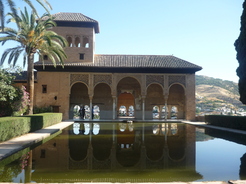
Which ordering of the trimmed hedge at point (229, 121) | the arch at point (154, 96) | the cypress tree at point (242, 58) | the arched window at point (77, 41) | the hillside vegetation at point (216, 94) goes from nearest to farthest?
the trimmed hedge at point (229, 121)
the cypress tree at point (242, 58)
the arched window at point (77, 41)
the arch at point (154, 96)
the hillside vegetation at point (216, 94)

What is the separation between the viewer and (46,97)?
21000mm

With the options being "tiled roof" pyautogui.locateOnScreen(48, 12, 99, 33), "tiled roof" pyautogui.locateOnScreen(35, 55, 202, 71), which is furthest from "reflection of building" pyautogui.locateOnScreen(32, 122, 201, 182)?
"tiled roof" pyautogui.locateOnScreen(48, 12, 99, 33)

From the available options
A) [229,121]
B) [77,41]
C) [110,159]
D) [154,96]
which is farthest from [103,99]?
[110,159]

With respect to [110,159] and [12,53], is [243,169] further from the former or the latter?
[12,53]

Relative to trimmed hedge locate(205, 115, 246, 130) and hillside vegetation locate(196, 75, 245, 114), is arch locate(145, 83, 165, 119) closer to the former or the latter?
trimmed hedge locate(205, 115, 246, 130)

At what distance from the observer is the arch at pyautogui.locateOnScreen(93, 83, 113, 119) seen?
23203 millimetres

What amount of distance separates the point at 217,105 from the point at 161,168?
211 feet

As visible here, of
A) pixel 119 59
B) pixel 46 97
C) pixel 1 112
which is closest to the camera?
pixel 1 112

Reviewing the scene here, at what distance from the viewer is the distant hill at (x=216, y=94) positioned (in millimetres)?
65062

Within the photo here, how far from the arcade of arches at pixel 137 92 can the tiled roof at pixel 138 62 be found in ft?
2.85

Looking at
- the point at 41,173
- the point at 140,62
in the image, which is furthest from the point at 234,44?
the point at 41,173

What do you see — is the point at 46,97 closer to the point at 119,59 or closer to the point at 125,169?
the point at 119,59

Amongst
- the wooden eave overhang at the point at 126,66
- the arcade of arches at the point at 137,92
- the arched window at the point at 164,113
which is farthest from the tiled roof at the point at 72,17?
the arched window at the point at 164,113

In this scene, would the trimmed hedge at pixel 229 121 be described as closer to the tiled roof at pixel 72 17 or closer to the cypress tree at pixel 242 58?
the cypress tree at pixel 242 58
